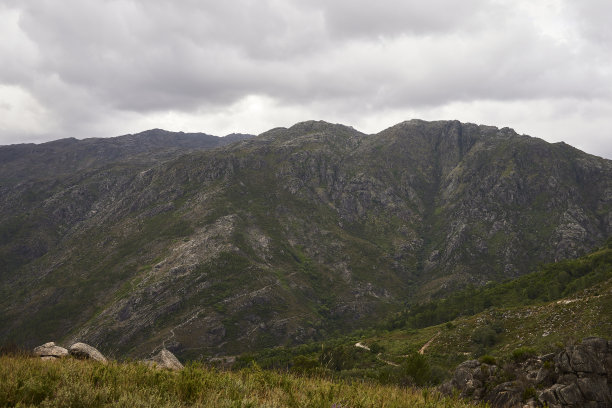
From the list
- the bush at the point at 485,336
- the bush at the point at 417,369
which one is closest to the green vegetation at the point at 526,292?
the bush at the point at 485,336

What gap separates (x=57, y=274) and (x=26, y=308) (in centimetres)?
2647

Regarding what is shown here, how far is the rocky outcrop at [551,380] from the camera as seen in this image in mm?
22391

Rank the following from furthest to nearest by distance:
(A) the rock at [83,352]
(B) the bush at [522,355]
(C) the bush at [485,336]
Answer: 1. (C) the bush at [485,336]
2. (B) the bush at [522,355]
3. (A) the rock at [83,352]

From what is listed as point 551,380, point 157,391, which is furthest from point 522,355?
point 157,391

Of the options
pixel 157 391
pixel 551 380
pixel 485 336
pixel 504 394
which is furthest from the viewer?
pixel 485 336

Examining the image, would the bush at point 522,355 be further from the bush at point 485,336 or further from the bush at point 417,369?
the bush at point 485,336

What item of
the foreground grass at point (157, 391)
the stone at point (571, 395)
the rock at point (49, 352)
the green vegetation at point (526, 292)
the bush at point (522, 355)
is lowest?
the green vegetation at point (526, 292)

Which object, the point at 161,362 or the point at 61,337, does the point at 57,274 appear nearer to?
the point at 61,337

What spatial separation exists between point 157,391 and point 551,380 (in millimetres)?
31540

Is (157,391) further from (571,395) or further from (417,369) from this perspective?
(417,369)

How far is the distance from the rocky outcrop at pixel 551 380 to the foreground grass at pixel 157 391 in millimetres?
17126

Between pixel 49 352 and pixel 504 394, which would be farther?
pixel 504 394

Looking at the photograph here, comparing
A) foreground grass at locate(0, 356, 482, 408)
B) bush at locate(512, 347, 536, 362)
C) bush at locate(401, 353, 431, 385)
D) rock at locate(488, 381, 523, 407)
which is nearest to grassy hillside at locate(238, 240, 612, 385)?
bush at locate(401, 353, 431, 385)

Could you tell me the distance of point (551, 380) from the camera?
86.8ft
